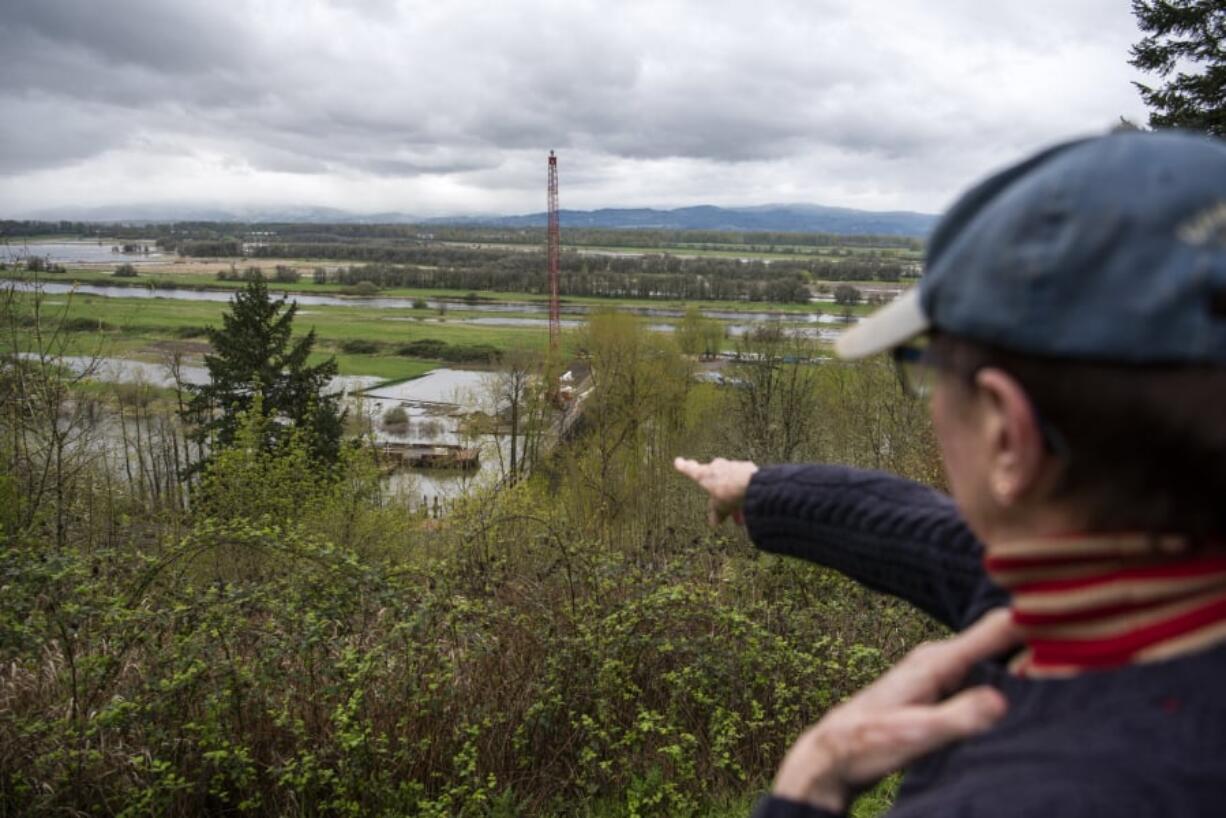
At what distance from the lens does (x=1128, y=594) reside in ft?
2.40

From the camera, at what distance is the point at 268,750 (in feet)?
15.1

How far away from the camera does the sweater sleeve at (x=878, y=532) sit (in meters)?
1.32

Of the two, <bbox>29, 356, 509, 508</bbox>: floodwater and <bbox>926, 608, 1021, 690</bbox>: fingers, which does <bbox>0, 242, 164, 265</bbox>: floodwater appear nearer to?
<bbox>29, 356, 509, 508</bbox>: floodwater

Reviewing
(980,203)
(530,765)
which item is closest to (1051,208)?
(980,203)

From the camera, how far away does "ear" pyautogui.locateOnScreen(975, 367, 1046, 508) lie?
740mm

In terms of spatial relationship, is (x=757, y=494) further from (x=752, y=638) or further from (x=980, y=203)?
(x=752, y=638)

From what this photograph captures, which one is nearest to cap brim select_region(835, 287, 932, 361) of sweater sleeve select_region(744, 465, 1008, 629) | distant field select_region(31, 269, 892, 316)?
sweater sleeve select_region(744, 465, 1008, 629)

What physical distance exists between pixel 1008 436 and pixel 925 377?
0.18m

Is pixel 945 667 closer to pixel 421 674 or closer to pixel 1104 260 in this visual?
pixel 1104 260

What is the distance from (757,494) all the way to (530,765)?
3865 millimetres

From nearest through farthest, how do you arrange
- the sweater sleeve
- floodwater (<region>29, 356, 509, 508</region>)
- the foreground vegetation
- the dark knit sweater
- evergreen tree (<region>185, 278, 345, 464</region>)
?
the dark knit sweater → the sweater sleeve → the foreground vegetation → floodwater (<region>29, 356, 509, 508</region>) → evergreen tree (<region>185, 278, 345, 464</region>)

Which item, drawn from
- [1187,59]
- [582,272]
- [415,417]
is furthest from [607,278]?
[1187,59]

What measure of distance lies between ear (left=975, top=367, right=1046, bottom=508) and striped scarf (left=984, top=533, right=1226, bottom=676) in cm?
6

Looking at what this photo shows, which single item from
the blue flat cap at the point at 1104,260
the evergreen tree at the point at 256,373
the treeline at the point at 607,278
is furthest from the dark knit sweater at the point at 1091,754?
the treeline at the point at 607,278
